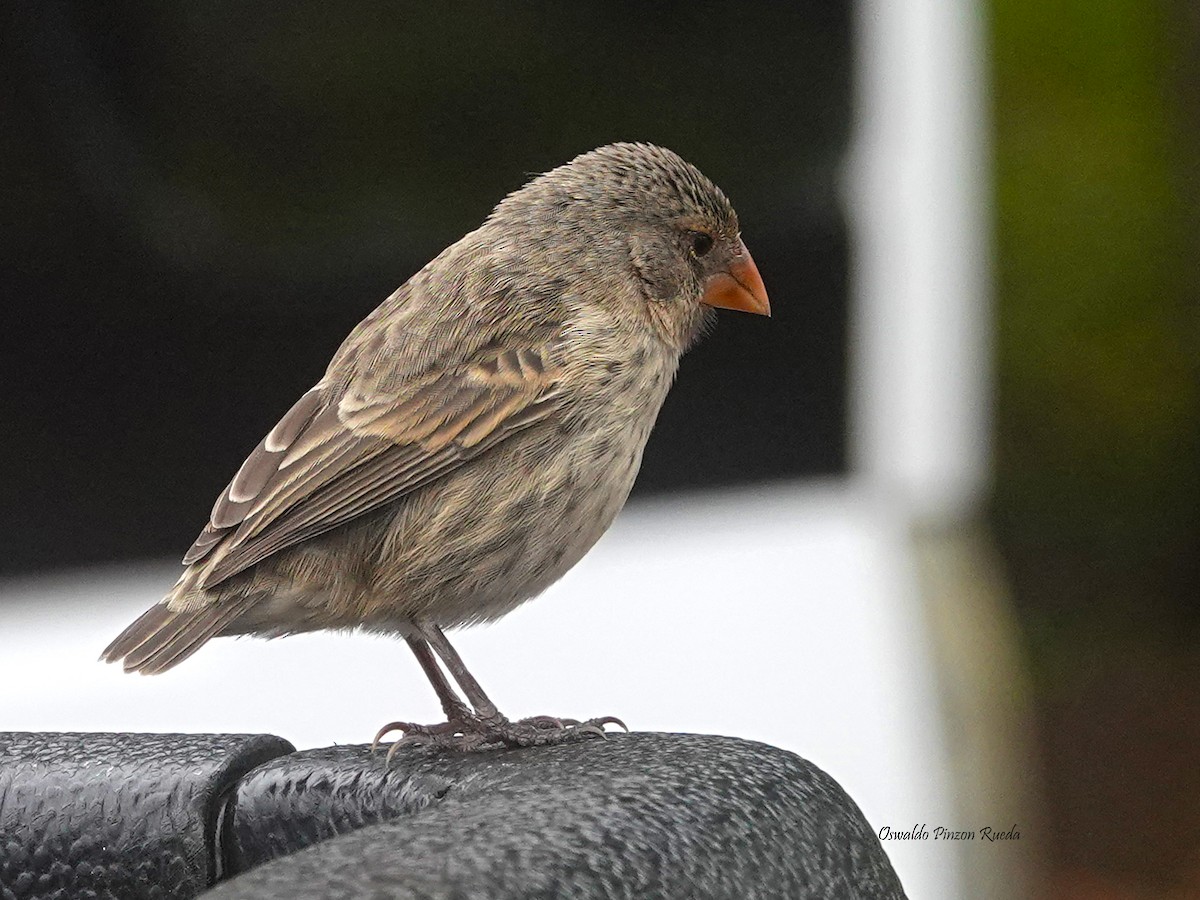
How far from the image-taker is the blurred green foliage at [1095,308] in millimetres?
6637

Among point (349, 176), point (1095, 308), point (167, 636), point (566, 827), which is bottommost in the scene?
point (167, 636)

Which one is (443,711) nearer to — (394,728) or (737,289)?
(394,728)

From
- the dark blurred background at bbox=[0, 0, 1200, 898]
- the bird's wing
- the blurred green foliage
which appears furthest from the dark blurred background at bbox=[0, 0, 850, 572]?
the bird's wing

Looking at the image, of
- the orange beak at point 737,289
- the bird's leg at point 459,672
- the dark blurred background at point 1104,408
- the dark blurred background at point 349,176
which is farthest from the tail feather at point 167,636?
the dark blurred background at point 1104,408

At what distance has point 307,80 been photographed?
510cm

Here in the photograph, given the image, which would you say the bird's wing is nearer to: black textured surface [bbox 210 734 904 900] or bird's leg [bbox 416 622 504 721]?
bird's leg [bbox 416 622 504 721]

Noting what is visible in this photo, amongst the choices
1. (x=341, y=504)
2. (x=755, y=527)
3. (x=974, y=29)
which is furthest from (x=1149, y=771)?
(x=341, y=504)

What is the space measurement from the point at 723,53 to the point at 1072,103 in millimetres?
1982

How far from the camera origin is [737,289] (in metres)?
3.68

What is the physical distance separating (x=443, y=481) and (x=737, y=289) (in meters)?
0.92

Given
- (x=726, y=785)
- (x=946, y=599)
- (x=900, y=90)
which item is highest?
(x=900, y=90)

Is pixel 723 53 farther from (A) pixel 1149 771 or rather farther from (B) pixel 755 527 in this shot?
(A) pixel 1149 771

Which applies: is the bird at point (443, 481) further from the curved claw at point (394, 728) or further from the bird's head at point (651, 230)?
the bird's head at point (651, 230)

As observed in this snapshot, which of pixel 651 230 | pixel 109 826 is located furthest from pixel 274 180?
pixel 109 826
